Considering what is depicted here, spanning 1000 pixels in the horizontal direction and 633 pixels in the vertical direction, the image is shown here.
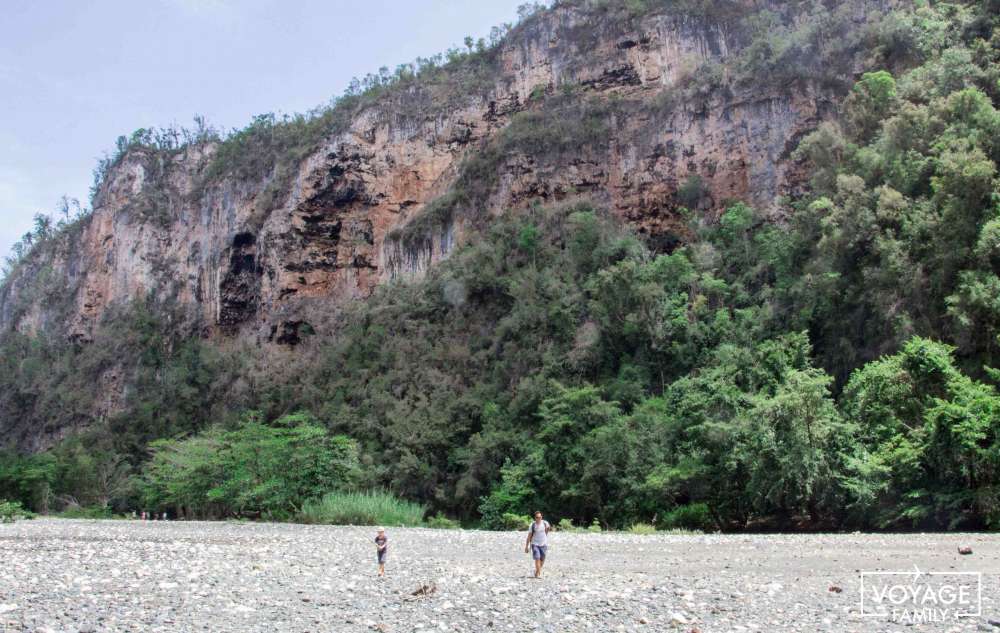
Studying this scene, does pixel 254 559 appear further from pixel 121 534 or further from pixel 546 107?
pixel 546 107

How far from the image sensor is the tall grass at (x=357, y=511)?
3083 centimetres

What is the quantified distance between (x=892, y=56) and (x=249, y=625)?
44540mm

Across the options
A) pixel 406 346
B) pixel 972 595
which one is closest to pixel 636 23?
pixel 406 346

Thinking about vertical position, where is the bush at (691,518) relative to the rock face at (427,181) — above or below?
below

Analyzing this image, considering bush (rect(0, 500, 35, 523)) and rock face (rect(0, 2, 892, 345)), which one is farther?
rock face (rect(0, 2, 892, 345))

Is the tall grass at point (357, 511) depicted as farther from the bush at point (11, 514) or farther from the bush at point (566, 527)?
the bush at point (11, 514)

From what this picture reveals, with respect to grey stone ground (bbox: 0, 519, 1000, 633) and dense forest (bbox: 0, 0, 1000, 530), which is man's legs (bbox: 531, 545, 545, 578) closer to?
grey stone ground (bbox: 0, 519, 1000, 633)

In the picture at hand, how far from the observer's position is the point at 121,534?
2856 cm

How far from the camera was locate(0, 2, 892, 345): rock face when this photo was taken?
1978 inches
